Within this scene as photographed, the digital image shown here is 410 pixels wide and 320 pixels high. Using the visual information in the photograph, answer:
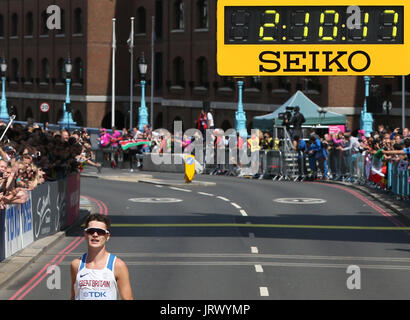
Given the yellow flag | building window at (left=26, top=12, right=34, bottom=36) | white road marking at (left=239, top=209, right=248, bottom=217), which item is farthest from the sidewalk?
building window at (left=26, top=12, right=34, bottom=36)

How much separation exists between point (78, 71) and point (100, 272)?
75519 mm

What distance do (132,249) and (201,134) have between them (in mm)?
25811

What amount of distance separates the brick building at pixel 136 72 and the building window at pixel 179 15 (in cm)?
7

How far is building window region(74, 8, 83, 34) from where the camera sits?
81312 mm

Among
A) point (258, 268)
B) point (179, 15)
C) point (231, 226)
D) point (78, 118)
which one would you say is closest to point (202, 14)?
point (179, 15)

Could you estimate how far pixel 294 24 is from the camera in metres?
23.4

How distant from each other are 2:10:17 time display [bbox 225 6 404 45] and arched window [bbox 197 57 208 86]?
154 ft

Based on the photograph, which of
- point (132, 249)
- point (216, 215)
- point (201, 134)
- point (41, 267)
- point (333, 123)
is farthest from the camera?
point (333, 123)

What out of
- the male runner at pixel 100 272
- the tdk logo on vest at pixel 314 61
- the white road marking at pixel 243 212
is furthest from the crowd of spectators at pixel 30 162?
the male runner at pixel 100 272

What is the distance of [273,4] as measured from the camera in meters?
23.3

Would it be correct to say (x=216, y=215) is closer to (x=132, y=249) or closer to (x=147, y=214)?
(x=147, y=214)

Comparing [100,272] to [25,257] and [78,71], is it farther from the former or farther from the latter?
[78,71]

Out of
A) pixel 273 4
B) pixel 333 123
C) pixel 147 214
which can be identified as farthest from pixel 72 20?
pixel 273 4
